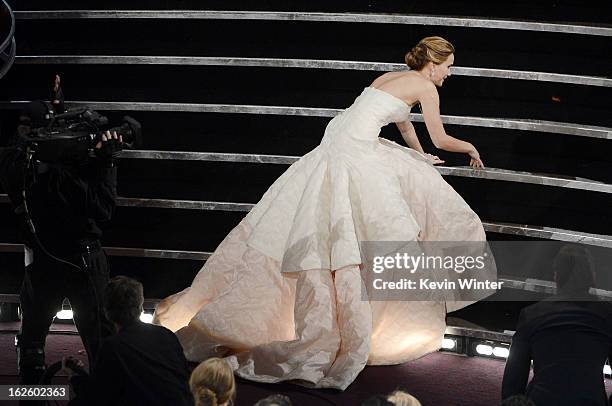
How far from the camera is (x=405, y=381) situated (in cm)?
447

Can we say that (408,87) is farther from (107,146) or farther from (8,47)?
(8,47)

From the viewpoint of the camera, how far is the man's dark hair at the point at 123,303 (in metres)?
3.22

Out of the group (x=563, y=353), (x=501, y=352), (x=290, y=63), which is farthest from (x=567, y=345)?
(x=290, y=63)

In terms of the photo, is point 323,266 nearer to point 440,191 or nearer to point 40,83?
point 440,191

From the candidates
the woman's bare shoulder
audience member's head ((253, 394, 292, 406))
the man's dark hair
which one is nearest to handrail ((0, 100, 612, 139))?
the woman's bare shoulder

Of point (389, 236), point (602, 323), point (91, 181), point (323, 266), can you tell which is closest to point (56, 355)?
point (91, 181)

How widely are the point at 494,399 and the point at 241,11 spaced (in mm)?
2724

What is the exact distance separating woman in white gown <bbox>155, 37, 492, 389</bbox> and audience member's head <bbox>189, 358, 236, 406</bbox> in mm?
1136

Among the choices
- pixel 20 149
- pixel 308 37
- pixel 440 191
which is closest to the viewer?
pixel 20 149

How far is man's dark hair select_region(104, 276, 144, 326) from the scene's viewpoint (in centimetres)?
322

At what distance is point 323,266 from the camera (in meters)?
4.39

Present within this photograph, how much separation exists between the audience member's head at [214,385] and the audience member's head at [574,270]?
1.15m

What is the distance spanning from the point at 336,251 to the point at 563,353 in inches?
52.8

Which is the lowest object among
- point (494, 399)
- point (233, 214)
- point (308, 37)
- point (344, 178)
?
point (494, 399)
